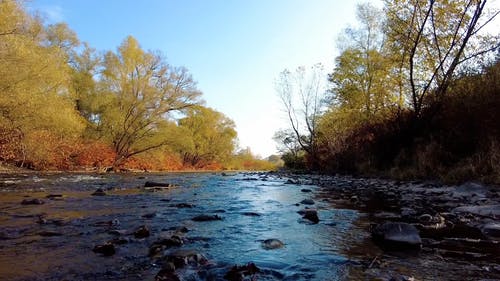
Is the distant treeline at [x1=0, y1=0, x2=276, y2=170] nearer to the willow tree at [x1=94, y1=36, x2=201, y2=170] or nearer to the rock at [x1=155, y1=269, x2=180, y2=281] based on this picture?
the willow tree at [x1=94, y1=36, x2=201, y2=170]

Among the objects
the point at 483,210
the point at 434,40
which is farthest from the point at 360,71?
the point at 483,210

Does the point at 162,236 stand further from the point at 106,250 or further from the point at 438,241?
the point at 438,241

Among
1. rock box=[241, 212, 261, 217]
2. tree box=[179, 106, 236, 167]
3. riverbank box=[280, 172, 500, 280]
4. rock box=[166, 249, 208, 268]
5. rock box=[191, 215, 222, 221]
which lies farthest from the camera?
tree box=[179, 106, 236, 167]

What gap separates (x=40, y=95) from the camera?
2108 cm

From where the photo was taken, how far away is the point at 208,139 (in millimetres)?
60406

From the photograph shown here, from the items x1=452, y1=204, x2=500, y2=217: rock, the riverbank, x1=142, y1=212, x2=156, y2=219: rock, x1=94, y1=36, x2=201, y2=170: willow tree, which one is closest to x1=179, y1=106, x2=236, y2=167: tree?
x1=94, y1=36, x2=201, y2=170: willow tree

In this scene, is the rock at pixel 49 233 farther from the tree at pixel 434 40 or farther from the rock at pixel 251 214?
the tree at pixel 434 40

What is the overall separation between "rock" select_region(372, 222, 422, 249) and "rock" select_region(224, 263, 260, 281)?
5.83 feet

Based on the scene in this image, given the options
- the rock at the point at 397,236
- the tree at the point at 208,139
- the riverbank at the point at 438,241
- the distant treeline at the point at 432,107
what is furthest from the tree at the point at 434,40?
the tree at the point at 208,139

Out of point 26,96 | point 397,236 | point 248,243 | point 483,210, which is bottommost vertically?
point 248,243

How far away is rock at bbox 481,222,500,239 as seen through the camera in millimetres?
4355

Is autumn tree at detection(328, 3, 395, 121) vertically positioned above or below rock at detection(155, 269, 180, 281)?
above

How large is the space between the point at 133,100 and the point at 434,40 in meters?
27.8

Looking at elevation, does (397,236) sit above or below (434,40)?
below
